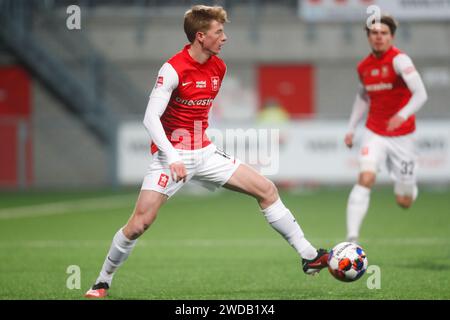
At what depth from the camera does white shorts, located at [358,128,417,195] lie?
8.81 metres

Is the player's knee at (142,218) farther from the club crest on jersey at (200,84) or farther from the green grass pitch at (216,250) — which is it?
the club crest on jersey at (200,84)

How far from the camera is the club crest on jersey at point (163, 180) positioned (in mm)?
6336

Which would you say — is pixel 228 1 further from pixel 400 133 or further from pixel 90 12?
pixel 400 133

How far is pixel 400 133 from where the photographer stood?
8.87 meters

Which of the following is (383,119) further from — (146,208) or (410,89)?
(146,208)

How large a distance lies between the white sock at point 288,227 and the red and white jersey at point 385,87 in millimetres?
2572

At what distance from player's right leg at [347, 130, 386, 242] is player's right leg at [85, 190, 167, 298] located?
2846 mm

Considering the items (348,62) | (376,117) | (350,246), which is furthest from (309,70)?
(350,246)

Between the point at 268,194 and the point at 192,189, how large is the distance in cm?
1324

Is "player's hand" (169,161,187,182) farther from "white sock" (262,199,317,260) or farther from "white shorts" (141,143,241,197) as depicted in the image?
"white sock" (262,199,317,260)

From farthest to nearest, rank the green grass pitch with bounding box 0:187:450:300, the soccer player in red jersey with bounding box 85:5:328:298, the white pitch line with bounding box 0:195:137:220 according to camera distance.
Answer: the white pitch line with bounding box 0:195:137:220 → the green grass pitch with bounding box 0:187:450:300 → the soccer player in red jersey with bounding box 85:5:328:298

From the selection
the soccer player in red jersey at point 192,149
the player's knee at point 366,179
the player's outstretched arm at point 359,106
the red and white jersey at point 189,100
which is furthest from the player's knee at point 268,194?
the player's outstretched arm at point 359,106

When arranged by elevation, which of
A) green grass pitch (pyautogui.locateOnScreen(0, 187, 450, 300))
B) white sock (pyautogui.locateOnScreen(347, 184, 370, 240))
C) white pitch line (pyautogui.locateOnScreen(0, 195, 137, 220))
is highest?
white sock (pyautogui.locateOnScreen(347, 184, 370, 240))

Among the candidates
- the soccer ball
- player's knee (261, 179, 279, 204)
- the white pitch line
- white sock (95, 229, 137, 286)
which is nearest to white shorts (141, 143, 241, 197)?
player's knee (261, 179, 279, 204)
